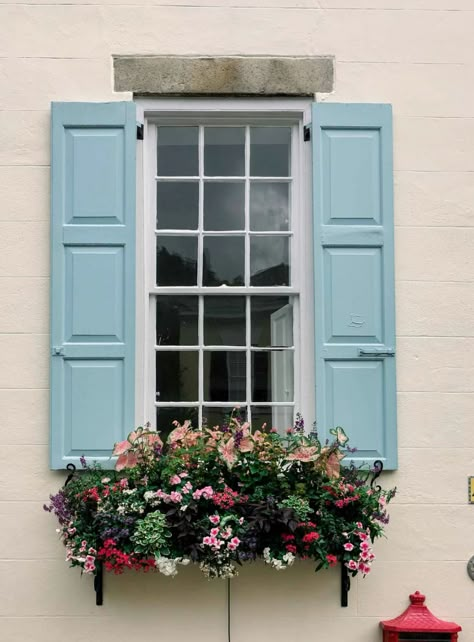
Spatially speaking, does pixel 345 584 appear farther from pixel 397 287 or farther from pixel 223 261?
pixel 223 261

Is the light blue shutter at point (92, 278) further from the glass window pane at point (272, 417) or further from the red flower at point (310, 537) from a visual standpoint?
the red flower at point (310, 537)

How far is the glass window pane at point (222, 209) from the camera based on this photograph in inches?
203

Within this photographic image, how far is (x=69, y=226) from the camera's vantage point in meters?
4.88

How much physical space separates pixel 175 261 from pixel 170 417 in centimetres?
89

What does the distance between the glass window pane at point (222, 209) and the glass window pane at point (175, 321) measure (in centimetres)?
47

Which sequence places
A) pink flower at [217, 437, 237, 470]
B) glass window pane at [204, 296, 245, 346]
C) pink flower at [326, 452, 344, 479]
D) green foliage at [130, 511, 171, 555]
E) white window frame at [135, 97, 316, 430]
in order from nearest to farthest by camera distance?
green foliage at [130, 511, 171, 555]
pink flower at [217, 437, 237, 470]
pink flower at [326, 452, 344, 479]
white window frame at [135, 97, 316, 430]
glass window pane at [204, 296, 245, 346]

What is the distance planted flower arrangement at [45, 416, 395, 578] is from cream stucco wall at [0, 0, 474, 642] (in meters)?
0.30

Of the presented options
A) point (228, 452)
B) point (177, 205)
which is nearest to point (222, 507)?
point (228, 452)

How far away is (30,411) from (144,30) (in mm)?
2216

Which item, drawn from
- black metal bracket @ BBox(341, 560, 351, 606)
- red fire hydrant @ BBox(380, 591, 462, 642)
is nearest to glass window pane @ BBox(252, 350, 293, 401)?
black metal bracket @ BBox(341, 560, 351, 606)

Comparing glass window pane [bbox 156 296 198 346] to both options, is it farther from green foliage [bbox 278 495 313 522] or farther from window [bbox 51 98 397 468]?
green foliage [bbox 278 495 313 522]

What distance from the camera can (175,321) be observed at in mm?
5062

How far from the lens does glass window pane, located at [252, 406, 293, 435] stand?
5.03 meters

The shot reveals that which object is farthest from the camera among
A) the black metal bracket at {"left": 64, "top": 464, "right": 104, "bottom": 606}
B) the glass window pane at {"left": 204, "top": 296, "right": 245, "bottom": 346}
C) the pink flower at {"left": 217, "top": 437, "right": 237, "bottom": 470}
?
the glass window pane at {"left": 204, "top": 296, "right": 245, "bottom": 346}
